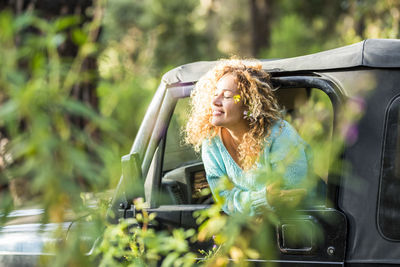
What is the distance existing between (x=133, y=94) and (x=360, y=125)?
9.57 m

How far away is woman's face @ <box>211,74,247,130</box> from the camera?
2447mm

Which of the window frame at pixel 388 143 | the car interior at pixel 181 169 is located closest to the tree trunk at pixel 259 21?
the car interior at pixel 181 169

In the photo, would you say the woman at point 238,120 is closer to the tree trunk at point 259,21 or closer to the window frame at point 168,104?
the window frame at point 168,104

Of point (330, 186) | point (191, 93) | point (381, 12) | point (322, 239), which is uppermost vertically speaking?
point (381, 12)

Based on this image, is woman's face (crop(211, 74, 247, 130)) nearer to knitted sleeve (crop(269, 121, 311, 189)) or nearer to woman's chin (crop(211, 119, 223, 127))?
woman's chin (crop(211, 119, 223, 127))

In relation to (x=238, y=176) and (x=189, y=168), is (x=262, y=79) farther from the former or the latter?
(x=189, y=168)

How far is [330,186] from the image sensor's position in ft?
7.29

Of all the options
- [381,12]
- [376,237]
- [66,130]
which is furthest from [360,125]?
[381,12]

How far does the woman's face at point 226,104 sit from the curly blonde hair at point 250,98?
1.0 inches

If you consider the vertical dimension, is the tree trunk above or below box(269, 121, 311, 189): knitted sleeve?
above

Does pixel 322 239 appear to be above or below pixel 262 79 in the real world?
below

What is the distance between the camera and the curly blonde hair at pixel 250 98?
95.6 inches

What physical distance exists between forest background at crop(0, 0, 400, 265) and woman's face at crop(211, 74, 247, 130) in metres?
0.40

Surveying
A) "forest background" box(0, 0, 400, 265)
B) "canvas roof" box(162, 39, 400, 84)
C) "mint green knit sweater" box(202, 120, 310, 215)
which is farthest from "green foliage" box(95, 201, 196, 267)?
"canvas roof" box(162, 39, 400, 84)
